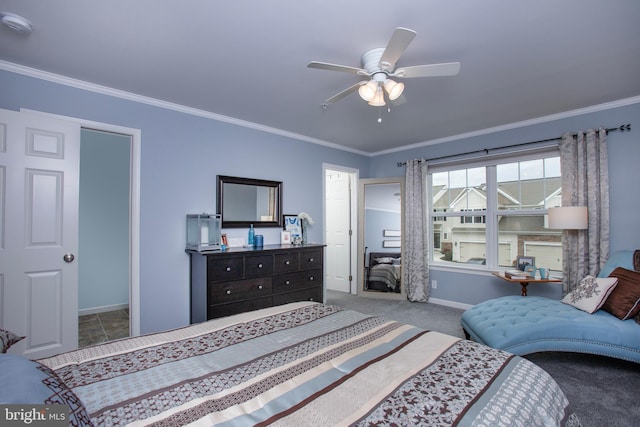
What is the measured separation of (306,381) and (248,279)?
221 cm

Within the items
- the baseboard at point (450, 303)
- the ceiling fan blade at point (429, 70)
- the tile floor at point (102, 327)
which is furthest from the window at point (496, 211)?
the tile floor at point (102, 327)

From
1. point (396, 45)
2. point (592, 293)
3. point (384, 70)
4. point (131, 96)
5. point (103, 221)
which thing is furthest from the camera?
point (103, 221)

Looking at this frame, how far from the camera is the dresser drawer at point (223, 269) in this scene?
299cm

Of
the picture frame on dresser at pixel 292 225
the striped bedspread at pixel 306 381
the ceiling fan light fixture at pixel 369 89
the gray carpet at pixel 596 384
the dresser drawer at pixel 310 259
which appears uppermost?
the ceiling fan light fixture at pixel 369 89

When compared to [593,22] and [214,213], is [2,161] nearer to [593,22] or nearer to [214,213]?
[214,213]

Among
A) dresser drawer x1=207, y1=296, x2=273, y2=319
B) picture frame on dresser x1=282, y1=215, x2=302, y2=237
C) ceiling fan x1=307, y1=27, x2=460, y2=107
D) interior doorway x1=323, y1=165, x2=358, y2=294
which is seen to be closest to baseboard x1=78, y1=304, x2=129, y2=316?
dresser drawer x1=207, y1=296, x2=273, y2=319

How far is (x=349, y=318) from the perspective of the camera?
1.89 metres

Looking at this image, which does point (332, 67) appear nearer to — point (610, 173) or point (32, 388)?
point (32, 388)

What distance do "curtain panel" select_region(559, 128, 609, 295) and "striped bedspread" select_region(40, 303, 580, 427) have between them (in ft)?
9.28

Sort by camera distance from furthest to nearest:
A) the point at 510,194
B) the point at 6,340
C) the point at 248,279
Answer: the point at 510,194 < the point at 248,279 < the point at 6,340

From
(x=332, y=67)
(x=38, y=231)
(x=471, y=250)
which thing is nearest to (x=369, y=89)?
(x=332, y=67)

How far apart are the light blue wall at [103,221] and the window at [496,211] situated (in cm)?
470

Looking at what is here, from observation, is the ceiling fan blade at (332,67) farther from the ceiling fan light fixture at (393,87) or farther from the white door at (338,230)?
the white door at (338,230)

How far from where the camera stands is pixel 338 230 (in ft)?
18.5
